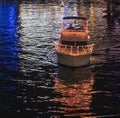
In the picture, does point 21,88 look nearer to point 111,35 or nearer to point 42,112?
point 42,112

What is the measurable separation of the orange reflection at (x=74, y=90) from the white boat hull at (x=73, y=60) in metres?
0.78

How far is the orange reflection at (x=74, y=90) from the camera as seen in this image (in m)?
43.4

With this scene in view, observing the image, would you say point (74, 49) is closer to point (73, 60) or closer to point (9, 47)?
point (73, 60)

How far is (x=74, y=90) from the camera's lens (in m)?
50.2

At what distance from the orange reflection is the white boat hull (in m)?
0.78

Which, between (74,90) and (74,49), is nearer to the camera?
(74,90)

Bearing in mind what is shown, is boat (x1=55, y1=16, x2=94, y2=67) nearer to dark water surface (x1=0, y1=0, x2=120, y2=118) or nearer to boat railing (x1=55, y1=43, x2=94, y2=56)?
boat railing (x1=55, y1=43, x2=94, y2=56)

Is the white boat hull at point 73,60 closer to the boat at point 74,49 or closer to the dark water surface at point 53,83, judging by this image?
the boat at point 74,49

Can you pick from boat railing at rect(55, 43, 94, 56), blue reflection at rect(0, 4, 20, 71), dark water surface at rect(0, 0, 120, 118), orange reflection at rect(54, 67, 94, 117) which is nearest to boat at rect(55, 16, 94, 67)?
boat railing at rect(55, 43, 94, 56)

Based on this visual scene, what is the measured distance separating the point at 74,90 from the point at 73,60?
Result: 34.9ft

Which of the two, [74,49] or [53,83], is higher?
[74,49]

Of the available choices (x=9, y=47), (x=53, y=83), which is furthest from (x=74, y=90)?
(x=9, y=47)

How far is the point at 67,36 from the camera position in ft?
211

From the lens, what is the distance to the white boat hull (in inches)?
2375
